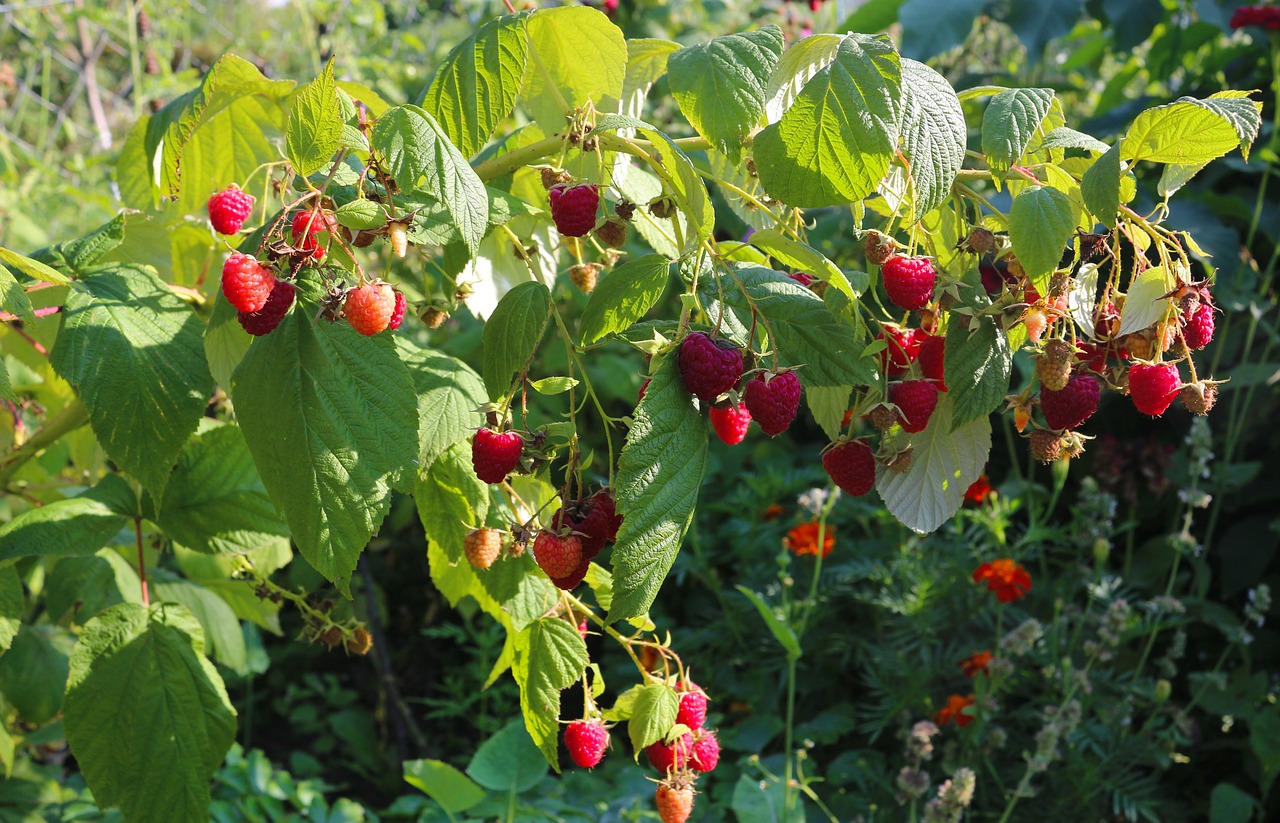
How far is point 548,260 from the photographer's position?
1.01 m

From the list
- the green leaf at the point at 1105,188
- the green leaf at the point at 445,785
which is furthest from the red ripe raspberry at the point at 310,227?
the green leaf at the point at 445,785

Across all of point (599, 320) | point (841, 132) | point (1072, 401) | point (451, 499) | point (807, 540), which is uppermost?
point (841, 132)

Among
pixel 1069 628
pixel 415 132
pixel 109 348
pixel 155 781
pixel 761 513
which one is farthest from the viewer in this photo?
pixel 761 513

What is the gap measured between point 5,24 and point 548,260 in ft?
12.6

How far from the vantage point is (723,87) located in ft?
2.10

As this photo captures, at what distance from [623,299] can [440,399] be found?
0.27m

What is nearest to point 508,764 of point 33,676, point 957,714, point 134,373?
point 33,676

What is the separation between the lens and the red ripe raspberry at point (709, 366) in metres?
0.60

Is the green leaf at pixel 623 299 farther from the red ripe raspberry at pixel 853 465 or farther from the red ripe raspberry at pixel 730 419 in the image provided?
the red ripe raspberry at pixel 853 465

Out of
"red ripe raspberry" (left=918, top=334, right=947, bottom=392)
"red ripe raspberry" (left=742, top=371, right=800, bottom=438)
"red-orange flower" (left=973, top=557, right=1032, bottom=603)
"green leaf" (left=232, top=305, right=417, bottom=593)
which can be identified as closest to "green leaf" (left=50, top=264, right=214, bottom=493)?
"green leaf" (left=232, top=305, right=417, bottom=593)

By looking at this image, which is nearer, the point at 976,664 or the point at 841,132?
the point at 841,132

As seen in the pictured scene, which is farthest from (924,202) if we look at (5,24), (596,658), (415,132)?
(5,24)

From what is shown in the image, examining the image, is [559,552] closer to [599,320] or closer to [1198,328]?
[599,320]

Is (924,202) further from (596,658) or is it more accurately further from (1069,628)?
(596,658)
